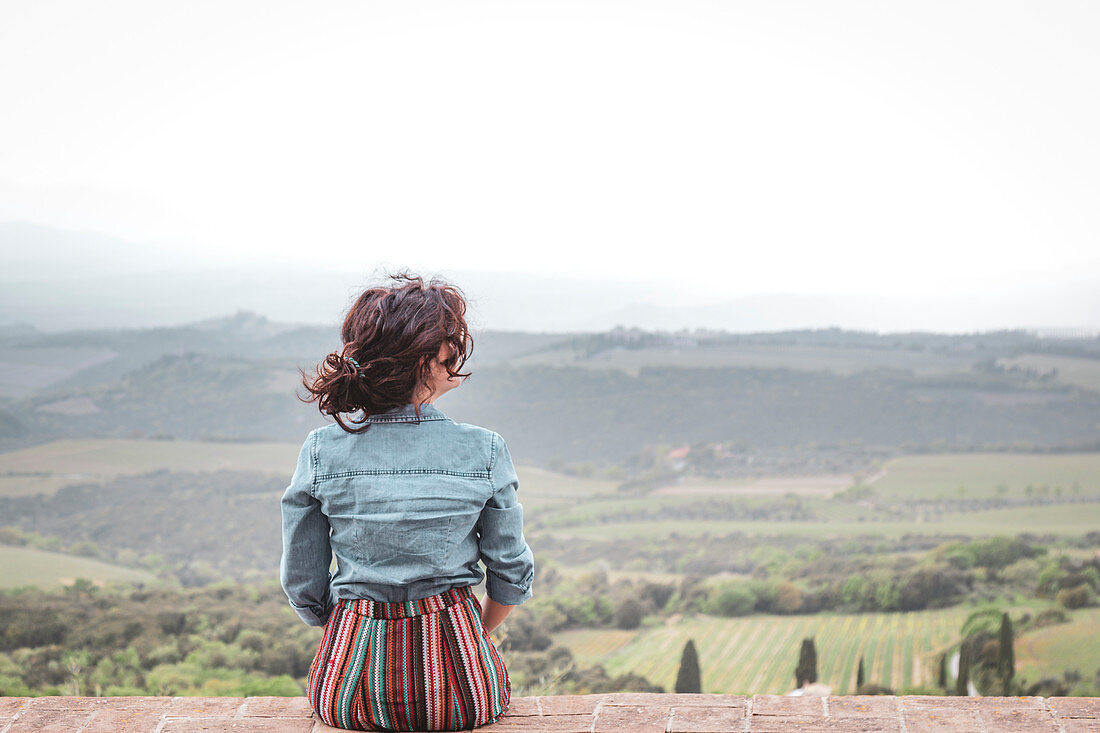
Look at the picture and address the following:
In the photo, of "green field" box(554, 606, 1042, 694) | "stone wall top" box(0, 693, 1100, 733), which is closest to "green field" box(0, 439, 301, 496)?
"green field" box(554, 606, 1042, 694)

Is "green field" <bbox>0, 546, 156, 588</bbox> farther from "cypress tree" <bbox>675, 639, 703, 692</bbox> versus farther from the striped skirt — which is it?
the striped skirt

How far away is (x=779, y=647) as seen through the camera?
49.6 feet

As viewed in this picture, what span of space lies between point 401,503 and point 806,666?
12.2 m

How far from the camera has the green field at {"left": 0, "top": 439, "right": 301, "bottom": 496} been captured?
18.9m

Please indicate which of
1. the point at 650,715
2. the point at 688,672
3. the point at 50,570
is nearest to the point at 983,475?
the point at 688,672

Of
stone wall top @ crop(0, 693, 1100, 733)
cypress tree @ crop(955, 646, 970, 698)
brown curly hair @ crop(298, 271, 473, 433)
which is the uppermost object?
brown curly hair @ crop(298, 271, 473, 433)

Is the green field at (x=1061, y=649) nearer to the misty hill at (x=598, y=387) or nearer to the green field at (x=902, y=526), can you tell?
the green field at (x=902, y=526)

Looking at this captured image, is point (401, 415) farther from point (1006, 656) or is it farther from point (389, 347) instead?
point (1006, 656)

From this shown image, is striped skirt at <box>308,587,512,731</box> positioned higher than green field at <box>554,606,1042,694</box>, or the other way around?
striped skirt at <box>308,587,512,731</box>

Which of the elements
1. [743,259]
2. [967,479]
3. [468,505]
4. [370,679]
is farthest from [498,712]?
[743,259]

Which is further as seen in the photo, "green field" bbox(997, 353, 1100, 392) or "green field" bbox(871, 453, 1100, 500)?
"green field" bbox(997, 353, 1100, 392)

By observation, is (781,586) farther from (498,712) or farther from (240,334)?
(498,712)

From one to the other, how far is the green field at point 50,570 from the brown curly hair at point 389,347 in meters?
17.4

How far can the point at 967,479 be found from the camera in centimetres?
1947
